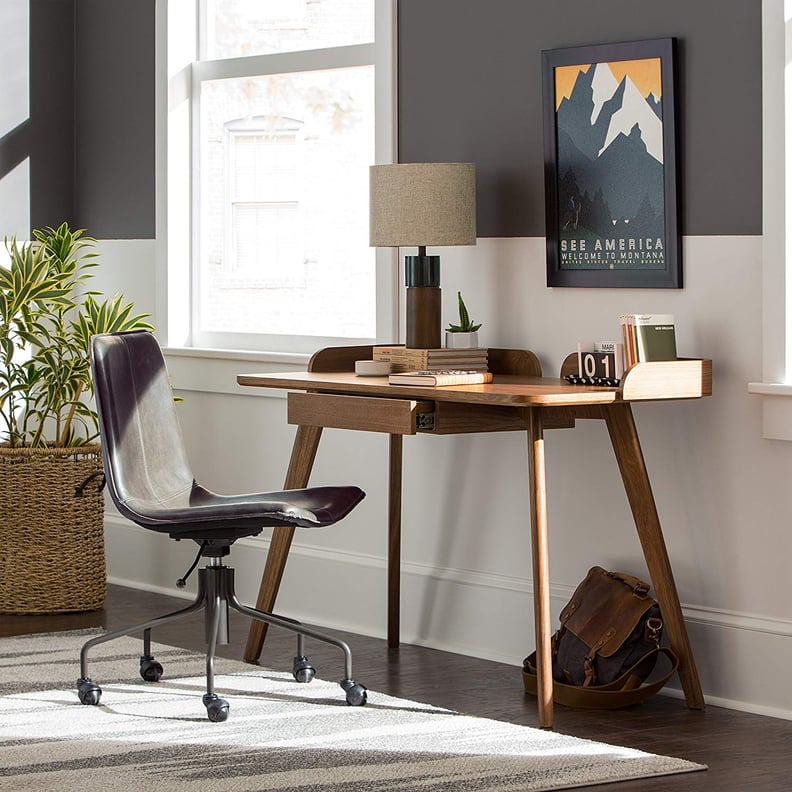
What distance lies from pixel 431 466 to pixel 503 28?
1235 mm

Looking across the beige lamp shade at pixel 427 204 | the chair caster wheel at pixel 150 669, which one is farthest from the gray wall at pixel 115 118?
the chair caster wheel at pixel 150 669

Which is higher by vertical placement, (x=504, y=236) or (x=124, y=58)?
(x=124, y=58)

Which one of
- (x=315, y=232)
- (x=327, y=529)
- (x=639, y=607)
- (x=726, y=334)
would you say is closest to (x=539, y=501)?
(x=639, y=607)

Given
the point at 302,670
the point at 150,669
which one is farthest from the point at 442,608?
the point at 150,669

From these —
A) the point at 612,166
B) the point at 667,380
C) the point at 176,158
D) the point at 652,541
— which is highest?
the point at 176,158

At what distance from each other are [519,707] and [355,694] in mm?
397

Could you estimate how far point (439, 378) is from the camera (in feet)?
12.0

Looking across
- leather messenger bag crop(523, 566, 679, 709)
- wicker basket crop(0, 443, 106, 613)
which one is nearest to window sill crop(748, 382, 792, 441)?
leather messenger bag crop(523, 566, 679, 709)

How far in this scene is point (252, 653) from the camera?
13.5 feet

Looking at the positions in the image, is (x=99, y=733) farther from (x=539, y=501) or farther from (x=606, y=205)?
(x=606, y=205)

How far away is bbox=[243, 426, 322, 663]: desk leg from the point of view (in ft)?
13.3

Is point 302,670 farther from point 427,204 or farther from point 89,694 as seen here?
point 427,204

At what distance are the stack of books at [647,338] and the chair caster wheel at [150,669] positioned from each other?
137cm

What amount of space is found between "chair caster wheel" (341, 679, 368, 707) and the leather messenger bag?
1.43 ft
